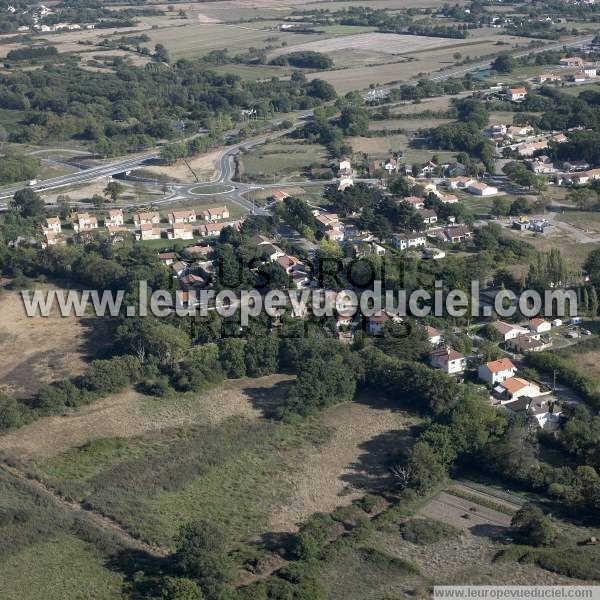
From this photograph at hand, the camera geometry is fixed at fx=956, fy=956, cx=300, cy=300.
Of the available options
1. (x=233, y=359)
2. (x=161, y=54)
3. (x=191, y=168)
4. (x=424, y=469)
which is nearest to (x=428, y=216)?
(x=233, y=359)

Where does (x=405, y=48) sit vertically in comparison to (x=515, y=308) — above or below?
above

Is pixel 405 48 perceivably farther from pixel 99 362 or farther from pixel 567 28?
pixel 99 362

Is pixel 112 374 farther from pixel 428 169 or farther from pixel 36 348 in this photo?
pixel 428 169

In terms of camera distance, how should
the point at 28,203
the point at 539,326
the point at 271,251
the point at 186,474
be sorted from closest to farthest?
the point at 186,474 < the point at 539,326 < the point at 271,251 < the point at 28,203

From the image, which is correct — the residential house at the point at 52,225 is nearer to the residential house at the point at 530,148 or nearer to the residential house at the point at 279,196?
the residential house at the point at 279,196

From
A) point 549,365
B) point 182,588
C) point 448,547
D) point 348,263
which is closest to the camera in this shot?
point 182,588

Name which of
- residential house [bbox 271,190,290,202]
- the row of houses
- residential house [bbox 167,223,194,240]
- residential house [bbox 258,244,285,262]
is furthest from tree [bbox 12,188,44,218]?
residential house [bbox 258,244,285,262]

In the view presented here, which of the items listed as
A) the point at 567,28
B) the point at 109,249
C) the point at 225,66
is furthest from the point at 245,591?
the point at 567,28
